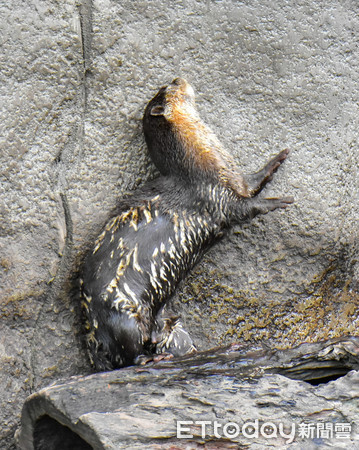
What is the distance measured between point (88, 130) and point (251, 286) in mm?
1302

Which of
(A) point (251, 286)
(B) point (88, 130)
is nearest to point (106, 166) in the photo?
(B) point (88, 130)

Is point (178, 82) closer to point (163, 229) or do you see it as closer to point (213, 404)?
point (163, 229)

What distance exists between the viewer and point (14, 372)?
3.77 metres

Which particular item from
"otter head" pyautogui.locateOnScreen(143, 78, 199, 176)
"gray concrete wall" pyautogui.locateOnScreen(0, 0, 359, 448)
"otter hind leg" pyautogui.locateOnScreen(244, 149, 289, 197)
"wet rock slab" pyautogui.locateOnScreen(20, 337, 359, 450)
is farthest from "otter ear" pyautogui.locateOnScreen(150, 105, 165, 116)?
"wet rock slab" pyautogui.locateOnScreen(20, 337, 359, 450)

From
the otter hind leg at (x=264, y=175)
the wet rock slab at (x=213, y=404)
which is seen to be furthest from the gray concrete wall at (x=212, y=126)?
the wet rock slab at (x=213, y=404)

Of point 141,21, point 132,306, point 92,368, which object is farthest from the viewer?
point 141,21

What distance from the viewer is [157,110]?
3.94 meters

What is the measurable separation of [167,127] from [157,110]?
0.11m

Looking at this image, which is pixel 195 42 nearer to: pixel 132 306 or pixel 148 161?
pixel 148 161

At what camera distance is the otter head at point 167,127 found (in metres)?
3.94

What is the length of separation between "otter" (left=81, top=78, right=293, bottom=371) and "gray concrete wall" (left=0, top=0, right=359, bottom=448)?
0.16m

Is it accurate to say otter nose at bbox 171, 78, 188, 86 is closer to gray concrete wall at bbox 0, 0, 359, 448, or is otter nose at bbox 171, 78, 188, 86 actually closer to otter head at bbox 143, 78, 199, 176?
otter head at bbox 143, 78, 199, 176

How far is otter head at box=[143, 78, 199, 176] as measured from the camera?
3.94 metres

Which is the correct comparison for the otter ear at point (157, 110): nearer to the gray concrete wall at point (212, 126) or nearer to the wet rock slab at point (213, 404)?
the gray concrete wall at point (212, 126)
